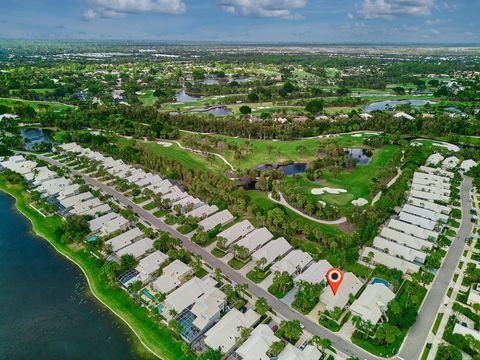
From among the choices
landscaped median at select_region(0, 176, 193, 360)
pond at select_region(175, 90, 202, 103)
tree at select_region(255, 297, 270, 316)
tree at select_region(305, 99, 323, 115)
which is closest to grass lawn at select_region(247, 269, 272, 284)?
tree at select_region(255, 297, 270, 316)

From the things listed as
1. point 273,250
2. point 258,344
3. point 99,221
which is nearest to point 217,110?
point 99,221

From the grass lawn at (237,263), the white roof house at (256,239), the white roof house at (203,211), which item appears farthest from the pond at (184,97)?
the grass lawn at (237,263)

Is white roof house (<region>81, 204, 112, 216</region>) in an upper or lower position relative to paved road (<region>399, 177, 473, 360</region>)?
upper

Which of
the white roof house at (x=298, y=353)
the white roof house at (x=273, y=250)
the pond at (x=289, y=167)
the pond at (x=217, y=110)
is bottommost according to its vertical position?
the white roof house at (x=298, y=353)

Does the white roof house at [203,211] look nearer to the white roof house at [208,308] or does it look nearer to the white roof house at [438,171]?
the white roof house at [208,308]

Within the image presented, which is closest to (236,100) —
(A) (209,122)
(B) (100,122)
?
(A) (209,122)

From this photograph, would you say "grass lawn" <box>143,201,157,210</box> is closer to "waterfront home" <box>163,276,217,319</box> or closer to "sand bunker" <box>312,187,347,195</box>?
"waterfront home" <box>163,276,217,319</box>

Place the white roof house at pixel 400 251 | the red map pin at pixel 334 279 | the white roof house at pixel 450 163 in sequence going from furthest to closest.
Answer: the white roof house at pixel 450 163
the white roof house at pixel 400 251
the red map pin at pixel 334 279
